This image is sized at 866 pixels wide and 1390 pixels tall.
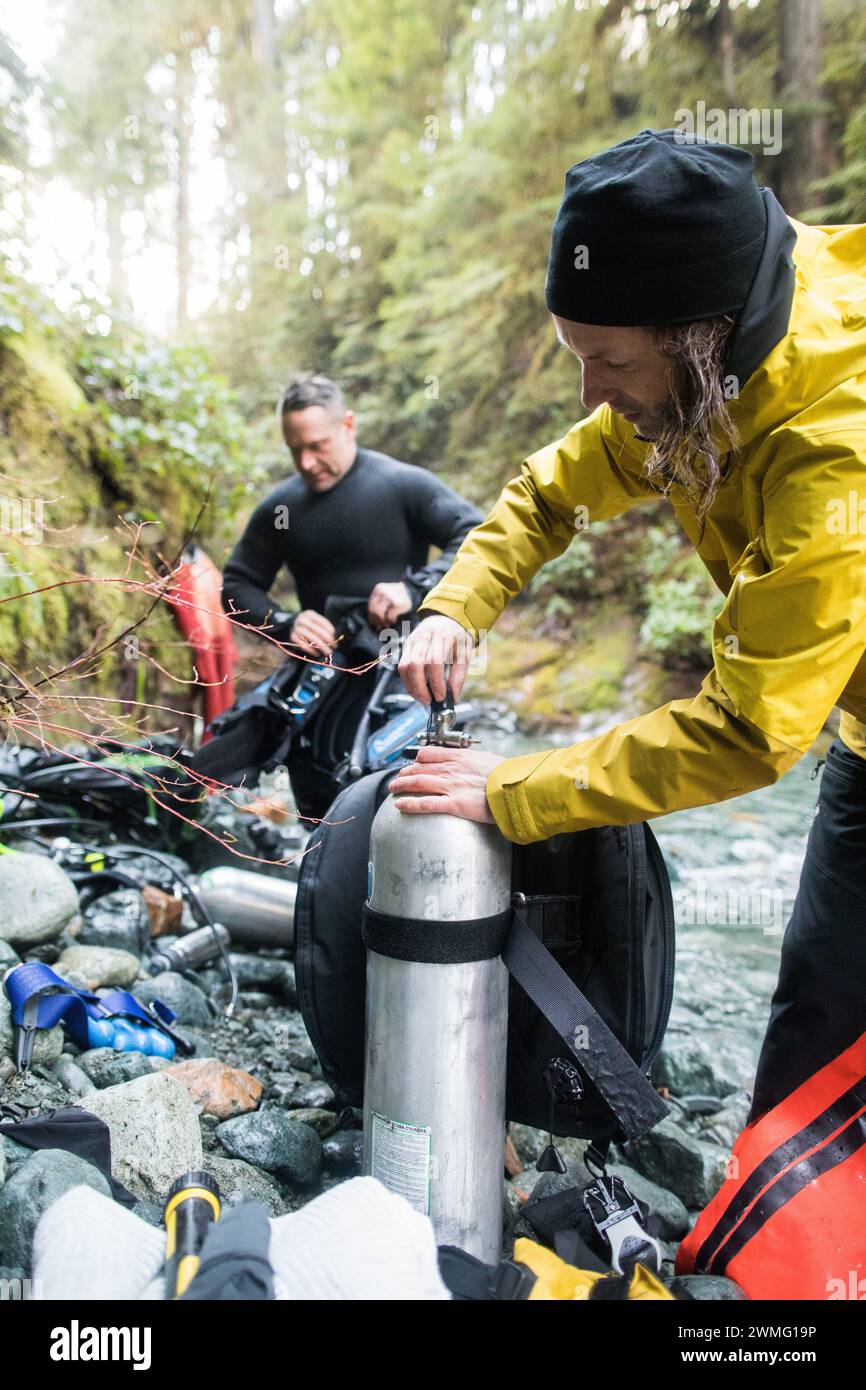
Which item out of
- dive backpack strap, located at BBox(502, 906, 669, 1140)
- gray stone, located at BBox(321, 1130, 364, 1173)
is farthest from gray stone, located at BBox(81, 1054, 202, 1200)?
dive backpack strap, located at BBox(502, 906, 669, 1140)

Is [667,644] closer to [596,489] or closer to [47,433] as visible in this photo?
[47,433]

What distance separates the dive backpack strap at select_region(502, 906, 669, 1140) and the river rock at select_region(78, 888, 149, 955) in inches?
83.9

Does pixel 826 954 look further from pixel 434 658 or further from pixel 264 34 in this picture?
pixel 264 34

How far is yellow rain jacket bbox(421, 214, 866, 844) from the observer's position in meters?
1.62

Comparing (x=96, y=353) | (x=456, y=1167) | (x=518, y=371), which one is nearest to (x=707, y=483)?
(x=456, y=1167)

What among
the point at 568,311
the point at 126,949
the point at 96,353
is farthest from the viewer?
the point at 96,353

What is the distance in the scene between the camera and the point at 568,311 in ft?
6.00

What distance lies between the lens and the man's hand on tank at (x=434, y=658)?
2.26m

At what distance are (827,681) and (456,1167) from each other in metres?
1.26

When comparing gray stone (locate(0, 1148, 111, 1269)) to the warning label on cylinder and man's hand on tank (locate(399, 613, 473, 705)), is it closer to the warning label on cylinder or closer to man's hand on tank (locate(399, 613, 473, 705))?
the warning label on cylinder

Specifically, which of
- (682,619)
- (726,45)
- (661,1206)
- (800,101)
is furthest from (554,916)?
(726,45)

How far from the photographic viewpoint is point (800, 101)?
12.5m

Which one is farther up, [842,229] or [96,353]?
[96,353]
